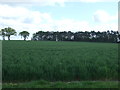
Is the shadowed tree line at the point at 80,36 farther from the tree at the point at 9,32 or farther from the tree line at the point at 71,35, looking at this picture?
the tree at the point at 9,32

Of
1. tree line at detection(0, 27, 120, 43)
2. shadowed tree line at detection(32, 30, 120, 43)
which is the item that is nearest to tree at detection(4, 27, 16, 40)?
tree line at detection(0, 27, 120, 43)

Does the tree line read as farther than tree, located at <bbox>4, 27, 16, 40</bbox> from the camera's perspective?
No

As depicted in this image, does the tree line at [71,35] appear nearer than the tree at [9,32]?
Yes

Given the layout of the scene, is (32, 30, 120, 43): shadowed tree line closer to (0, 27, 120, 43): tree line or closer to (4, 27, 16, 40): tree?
(0, 27, 120, 43): tree line

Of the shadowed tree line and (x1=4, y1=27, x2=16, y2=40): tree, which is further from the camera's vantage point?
(x1=4, y1=27, x2=16, y2=40): tree

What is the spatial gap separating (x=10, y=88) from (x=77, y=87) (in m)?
2.49

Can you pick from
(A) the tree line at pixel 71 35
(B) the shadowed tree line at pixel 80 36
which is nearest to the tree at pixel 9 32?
(A) the tree line at pixel 71 35

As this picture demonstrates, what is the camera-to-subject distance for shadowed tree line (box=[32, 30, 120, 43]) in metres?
138

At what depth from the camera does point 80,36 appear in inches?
5896

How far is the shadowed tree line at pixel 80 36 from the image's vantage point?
13825cm

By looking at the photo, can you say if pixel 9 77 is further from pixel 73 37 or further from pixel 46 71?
pixel 73 37

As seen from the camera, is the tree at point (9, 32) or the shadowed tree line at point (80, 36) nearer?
the shadowed tree line at point (80, 36)

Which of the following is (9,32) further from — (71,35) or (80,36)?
(80,36)

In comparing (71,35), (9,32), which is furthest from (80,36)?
A: (9,32)
